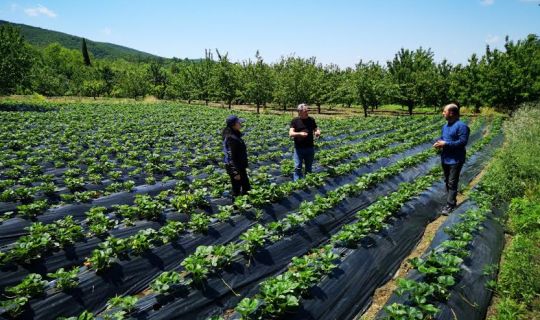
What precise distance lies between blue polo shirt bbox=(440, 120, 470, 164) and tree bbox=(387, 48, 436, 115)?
31.2m

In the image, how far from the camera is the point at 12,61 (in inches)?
1248

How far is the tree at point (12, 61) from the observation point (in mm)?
31156

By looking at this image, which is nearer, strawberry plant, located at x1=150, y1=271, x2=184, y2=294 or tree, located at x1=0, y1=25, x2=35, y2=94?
strawberry plant, located at x1=150, y1=271, x2=184, y2=294

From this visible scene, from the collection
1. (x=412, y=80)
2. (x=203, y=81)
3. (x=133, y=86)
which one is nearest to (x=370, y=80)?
(x=412, y=80)

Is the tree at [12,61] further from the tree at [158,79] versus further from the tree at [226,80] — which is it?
the tree at [158,79]

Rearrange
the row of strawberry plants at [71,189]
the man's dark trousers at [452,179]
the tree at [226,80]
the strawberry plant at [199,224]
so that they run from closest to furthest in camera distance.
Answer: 1. the strawberry plant at [199,224]
2. the row of strawberry plants at [71,189]
3. the man's dark trousers at [452,179]
4. the tree at [226,80]

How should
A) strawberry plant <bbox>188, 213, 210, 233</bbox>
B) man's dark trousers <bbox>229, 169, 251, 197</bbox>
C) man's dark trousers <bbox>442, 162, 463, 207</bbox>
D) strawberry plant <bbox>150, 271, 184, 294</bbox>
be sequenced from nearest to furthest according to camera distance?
strawberry plant <bbox>150, 271, 184, 294</bbox>
strawberry plant <bbox>188, 213, 210, 233</bbox>
man's dark trousers <bbox>442, 162, 463, 207</bbox>
man's dark trousers <bbox>229, 169, 251, 197</bbox>

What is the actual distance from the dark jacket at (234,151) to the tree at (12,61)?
3396 cm

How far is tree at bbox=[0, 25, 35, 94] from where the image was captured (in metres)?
31.2

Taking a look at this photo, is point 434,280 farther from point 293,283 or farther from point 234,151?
point 234,151

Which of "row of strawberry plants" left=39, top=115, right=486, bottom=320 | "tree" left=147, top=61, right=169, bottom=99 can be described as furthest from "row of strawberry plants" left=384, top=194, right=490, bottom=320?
"tree" left=147, top=61, right=169, bottom=99

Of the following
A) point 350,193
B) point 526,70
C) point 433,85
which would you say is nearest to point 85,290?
point 350,193

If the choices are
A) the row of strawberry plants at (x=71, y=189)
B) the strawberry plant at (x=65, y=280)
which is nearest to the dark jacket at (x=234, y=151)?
the row of strawberry plants at (x=71, y=189)

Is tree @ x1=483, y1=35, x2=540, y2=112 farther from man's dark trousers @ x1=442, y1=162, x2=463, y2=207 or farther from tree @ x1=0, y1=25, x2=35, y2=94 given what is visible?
tree @ x1=0, y1=25, x2=35, y2=94
